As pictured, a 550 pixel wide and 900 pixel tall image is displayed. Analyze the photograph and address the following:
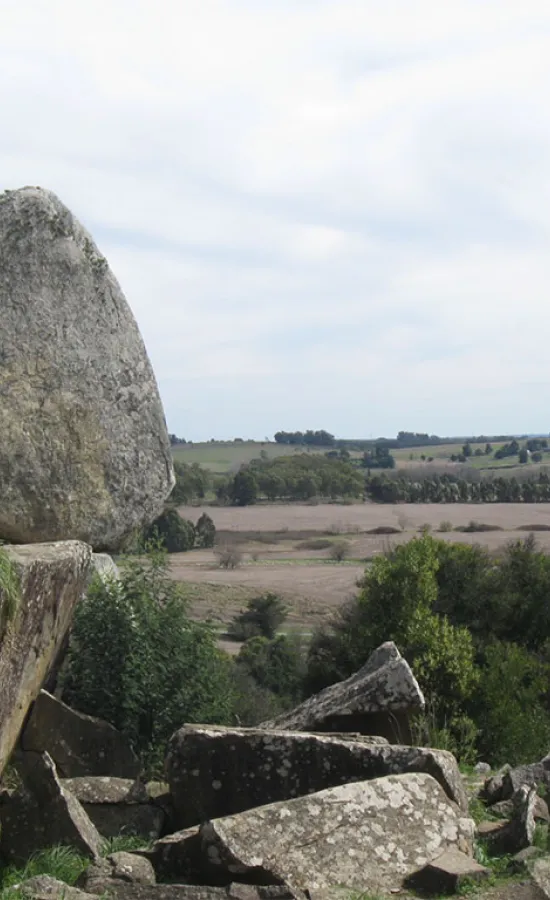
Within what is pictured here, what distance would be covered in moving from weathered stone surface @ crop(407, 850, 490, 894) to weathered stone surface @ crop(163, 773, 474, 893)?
0.26 feet

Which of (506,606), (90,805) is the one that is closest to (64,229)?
(90,805)

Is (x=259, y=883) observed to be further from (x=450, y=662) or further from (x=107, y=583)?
(x=450, y=662)

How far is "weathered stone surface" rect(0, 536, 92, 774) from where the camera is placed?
8312 millimetres

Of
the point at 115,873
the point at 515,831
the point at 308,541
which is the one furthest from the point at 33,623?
the point at 308,541

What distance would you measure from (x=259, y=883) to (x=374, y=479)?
96.0 meters

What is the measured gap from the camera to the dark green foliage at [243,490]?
8981 centimetres

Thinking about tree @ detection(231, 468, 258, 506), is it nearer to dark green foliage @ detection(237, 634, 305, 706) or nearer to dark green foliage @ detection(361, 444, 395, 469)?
dark green foliage @ detection(237, 634, 305, 706)

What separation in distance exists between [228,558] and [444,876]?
193 feet

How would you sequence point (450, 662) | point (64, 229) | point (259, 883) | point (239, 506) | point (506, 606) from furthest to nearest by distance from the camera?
point (239, 506) → point (506, 606) → point (450, 662) → point (64, 229) → point (259, 883)

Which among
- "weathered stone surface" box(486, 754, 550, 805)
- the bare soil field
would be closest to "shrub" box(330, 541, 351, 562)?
the bare soil field

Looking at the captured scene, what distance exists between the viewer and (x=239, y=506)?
9069 centimetres

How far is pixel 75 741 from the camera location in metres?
9.53

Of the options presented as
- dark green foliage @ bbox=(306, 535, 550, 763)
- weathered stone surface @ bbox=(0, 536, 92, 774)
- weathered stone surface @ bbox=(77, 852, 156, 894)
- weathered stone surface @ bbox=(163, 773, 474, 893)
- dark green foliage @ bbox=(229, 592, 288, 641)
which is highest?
weathered stone surface @ bbox=(0, 536, 92, 774)

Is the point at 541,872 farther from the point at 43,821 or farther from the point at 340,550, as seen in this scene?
the point at 340,550
